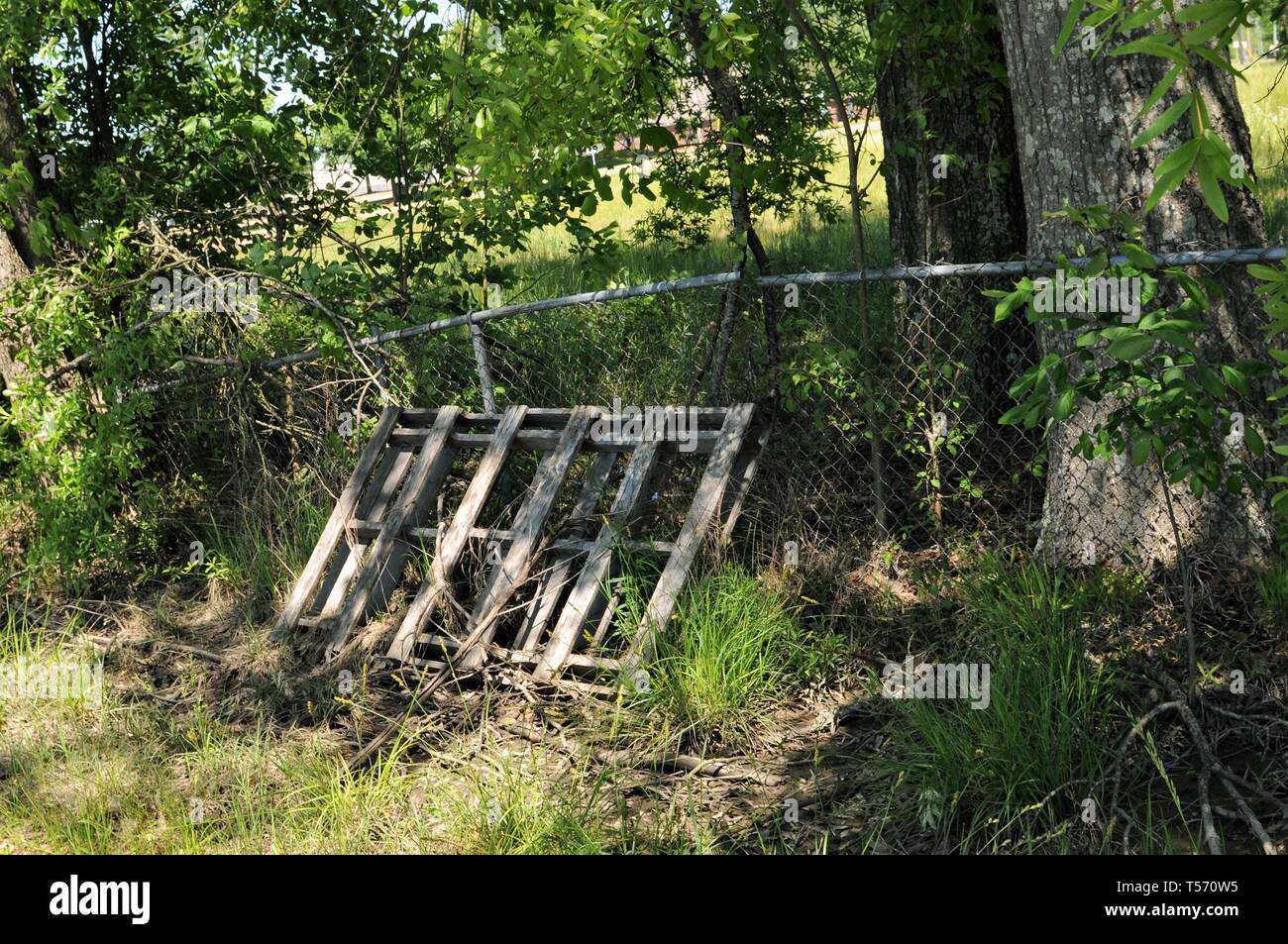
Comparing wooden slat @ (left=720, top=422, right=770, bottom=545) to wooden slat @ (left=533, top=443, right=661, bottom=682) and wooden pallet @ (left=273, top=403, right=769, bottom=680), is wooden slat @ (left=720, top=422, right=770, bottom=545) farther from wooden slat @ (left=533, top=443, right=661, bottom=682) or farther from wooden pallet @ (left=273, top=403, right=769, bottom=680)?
wooden slat @ (left=533, top=443, right=661, bottom=682)

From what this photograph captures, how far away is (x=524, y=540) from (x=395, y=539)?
776 millimetres

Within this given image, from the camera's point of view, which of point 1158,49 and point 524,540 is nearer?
point 1158,49

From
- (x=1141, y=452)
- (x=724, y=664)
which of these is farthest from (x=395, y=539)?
(x=1141, y=452)

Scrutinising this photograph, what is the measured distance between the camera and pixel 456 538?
555 centimetres

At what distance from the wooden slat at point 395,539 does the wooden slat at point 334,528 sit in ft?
0.68

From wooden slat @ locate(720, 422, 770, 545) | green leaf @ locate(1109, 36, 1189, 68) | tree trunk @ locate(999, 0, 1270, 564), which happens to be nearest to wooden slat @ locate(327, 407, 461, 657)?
wooden slat @ locate(720, 422, 770, 545)

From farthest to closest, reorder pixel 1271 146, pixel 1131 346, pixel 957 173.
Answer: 1. pixel 1271 146
2. pixel 957 173
3. pixel 1131 346

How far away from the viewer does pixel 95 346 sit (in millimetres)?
6684

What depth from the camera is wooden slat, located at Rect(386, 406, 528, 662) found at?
17.5 feet

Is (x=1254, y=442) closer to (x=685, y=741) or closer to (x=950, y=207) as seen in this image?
(x=685, y=741)

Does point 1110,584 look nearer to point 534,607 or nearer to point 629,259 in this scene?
point 534,607

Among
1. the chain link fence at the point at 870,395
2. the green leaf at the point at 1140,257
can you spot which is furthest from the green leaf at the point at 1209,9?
the chain link fence at the point at 870,395

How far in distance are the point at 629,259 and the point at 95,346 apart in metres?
5.41

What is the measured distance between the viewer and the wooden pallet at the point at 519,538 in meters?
5.05
